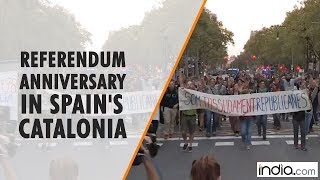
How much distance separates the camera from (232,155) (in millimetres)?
10805

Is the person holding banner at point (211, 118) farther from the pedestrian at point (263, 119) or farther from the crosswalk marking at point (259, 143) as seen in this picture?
the crosswalk marking at point (259, 143)

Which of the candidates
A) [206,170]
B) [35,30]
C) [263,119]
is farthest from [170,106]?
[206,170]

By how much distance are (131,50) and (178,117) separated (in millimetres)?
9501

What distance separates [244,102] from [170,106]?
184 cm

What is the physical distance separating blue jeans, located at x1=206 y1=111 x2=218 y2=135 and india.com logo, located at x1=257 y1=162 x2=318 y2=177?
397 cm

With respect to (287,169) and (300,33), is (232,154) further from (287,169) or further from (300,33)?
(300,33)

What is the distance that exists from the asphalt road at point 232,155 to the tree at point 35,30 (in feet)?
12.4

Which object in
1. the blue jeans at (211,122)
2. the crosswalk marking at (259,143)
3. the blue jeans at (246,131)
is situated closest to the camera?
the blue jeans at (246,131)

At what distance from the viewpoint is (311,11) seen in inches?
2082

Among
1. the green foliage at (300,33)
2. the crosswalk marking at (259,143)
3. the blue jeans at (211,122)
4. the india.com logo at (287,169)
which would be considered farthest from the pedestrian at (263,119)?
the green foliage at (300,33)

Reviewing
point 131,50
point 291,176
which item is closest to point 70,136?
point 131,50

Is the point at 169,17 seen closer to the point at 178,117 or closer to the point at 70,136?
the point at 70,136

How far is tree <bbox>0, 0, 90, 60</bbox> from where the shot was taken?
518 cm

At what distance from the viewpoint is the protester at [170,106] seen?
13.2 m
